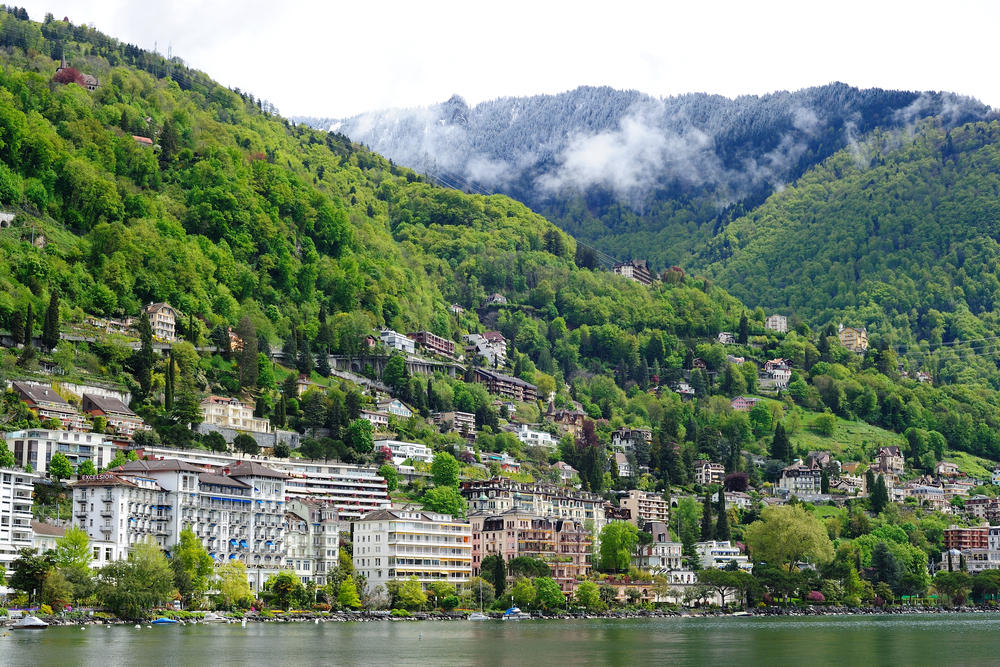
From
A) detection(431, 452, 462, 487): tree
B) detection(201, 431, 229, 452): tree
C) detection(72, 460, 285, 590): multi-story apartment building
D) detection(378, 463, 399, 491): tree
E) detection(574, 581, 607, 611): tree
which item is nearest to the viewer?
detection(72, 460, 285, 590): multi-story apartment building

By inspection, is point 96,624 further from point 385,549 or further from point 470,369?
point 470,369

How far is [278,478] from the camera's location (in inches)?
5064

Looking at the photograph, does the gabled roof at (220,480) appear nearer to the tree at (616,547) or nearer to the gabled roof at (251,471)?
the gabled roof at (251,471)

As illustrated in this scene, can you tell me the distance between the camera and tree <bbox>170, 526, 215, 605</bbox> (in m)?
108

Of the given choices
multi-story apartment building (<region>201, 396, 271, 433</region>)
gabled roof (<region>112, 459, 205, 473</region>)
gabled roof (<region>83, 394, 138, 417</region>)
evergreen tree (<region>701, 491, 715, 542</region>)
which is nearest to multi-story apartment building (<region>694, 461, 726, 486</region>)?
evergreen tree (<region>701, 491, 715, 542</region>)

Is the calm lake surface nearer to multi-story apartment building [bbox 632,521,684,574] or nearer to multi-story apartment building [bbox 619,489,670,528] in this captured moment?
multi-story apartment building [bbox 632,521,684,574]

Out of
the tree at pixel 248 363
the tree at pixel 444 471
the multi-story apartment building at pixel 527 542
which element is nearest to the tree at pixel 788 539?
the multi-story apartment building at pixel 527 542

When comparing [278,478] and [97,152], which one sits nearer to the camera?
[278,478]

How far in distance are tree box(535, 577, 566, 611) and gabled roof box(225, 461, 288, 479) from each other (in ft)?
82.4

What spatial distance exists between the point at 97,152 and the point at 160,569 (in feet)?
306

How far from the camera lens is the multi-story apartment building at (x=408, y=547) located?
13175cm

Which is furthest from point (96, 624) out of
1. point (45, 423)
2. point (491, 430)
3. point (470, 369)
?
point (470, 369)

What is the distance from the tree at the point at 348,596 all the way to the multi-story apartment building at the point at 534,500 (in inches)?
1136

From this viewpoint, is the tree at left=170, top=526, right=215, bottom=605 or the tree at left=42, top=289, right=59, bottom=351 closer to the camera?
the tree at left=170, top=526, right=215, bottom=605
